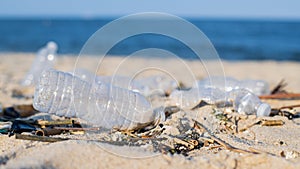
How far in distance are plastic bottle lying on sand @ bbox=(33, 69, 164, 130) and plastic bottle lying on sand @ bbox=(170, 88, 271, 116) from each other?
477 millimetres

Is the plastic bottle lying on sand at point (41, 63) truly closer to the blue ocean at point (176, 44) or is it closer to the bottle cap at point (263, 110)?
the bottle cap at point (263, 110)

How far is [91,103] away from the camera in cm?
241

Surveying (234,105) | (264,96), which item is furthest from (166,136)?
(264,96)

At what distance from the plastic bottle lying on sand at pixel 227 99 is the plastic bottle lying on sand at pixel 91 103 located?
18.8 inches

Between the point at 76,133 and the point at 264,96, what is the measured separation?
1806 mm

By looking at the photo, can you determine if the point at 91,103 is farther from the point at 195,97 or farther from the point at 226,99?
the point at 226,99

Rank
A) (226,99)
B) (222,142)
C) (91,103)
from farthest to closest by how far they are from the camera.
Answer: (226,99), (91,103), (222,142)

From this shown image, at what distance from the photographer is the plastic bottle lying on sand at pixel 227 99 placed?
274 centimetres

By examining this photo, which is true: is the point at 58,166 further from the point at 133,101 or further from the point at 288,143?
the point at 288,143

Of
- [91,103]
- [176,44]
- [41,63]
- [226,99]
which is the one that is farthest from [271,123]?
[176,44]

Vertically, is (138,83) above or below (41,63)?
below

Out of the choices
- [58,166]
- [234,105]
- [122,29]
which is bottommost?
[58,166]

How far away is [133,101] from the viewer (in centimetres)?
244

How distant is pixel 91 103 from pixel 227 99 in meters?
1.10
